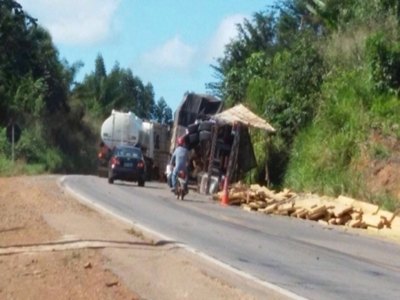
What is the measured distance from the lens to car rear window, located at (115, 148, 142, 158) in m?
51.4

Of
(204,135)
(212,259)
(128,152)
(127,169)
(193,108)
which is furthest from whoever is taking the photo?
(193,108)

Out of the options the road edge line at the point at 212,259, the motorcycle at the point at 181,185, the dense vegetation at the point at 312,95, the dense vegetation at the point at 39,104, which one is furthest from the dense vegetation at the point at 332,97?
the dense vegetation at the point at 39,104

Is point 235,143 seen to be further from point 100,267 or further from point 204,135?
point 100,267

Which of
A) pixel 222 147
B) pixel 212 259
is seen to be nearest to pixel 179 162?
pixel 222 147

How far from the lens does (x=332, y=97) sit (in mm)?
44188

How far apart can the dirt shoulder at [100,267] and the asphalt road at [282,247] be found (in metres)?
0.81

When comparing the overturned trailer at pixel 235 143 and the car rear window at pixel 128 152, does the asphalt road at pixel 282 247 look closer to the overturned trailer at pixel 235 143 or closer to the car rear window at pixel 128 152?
the overturned trailer at pixel 235 143

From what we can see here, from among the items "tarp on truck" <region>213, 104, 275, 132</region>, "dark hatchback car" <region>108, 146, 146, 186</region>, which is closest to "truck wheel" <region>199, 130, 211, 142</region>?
"tarp on truck" <region>213, 104, 275, 132</region>

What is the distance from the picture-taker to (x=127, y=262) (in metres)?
16.0

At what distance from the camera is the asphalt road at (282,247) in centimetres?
1623

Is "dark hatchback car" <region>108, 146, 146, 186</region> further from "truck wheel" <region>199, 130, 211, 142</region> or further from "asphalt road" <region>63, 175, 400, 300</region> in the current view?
"asphalt road" <region>63, 175, 400, 300</region>

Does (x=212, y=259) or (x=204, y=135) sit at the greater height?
(x=204, y=135)

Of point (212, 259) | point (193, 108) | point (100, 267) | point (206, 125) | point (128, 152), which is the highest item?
point (193, 108)

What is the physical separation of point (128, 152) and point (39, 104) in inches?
1117
